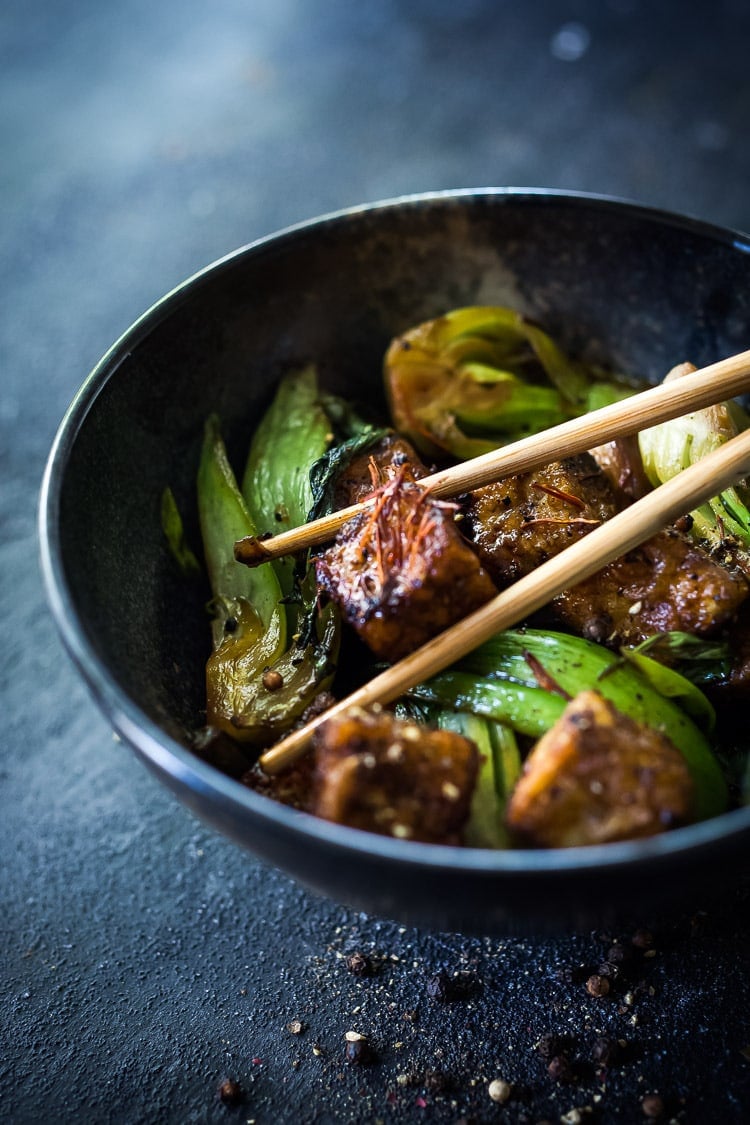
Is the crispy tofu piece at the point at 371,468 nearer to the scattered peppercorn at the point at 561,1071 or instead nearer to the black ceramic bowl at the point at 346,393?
the black ceramic bowl at the point at 346,393

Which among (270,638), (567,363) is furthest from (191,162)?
(270,638)

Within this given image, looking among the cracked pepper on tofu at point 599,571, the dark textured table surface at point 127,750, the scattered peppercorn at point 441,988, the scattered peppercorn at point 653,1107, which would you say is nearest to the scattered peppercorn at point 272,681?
the cracked pepper on tofu at point 599,571

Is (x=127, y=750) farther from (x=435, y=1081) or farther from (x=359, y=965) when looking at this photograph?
(x=435, y=1081)

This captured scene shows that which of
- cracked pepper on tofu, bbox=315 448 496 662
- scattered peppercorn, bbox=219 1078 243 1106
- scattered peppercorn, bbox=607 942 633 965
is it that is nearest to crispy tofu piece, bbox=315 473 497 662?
cracked pepper on tofu, bbox=315 448 496 662

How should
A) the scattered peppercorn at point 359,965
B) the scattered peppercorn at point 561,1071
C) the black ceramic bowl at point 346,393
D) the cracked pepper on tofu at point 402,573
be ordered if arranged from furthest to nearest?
the scattered peppercorn at point 359,965 → the scattered peppercorn at point 561,1071 → the cracked pepper on tofu at point 402,573 → the black ceramic bowl at point 346,393

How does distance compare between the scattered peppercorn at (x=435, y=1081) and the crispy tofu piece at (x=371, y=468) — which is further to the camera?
the crispy tofu piece at (x=371, y=468)

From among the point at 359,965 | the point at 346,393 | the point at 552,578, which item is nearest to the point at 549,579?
the point at 552,578

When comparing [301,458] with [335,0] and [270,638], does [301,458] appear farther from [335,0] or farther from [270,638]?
[335,0]
